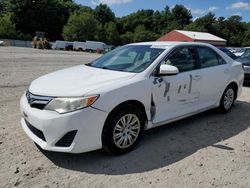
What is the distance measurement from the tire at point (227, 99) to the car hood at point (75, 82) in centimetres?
284

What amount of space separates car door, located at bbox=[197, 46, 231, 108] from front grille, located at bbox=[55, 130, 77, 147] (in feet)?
9.45

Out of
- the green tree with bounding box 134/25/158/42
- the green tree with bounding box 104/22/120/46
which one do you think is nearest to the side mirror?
the green tree with bounding box 104/22/120/46

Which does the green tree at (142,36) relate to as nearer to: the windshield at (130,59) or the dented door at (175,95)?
the windshield at (130,59)

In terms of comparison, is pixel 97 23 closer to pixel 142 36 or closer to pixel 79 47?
pixel 142 36

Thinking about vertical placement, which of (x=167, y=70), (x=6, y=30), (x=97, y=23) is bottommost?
(x=167, y=70)

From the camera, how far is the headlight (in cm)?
381

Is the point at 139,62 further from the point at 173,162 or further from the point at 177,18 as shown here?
the point at 177,18

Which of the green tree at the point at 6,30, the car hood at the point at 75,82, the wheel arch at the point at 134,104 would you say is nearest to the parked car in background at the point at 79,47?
the green tree at the point at 6,30

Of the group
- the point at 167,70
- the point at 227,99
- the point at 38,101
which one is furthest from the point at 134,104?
the point at 227,99

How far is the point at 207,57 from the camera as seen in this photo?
608cm

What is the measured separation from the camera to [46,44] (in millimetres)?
48344

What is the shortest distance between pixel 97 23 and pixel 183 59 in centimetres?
7881

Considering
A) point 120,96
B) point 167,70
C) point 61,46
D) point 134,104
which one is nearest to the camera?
point 120,96

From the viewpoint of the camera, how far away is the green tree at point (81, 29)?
245 ft
